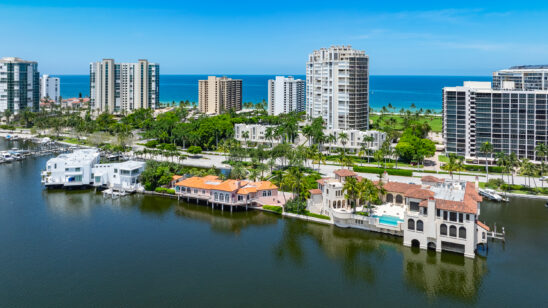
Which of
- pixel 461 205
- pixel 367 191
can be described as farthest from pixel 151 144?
pixel 461 205

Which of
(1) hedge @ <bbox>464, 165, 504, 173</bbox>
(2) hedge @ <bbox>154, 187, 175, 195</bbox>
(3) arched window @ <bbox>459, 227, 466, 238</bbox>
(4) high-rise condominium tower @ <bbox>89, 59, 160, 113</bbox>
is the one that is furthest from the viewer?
(4) high-rise condominium tower @ <bbox>89, 59, 160, 113</bbox>

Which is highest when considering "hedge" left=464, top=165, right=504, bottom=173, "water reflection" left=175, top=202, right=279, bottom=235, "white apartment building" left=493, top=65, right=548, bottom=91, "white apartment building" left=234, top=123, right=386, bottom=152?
"white apartment building" left=493, top=65, right=548, bottom=91

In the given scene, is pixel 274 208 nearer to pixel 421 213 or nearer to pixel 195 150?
pixel 421 213

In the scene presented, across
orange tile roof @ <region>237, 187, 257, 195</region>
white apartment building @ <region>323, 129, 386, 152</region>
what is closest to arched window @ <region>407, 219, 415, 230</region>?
orange tile roof @ <region>237, 187, 257, 195</region>

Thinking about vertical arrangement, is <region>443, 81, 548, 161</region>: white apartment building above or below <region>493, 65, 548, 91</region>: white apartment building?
below

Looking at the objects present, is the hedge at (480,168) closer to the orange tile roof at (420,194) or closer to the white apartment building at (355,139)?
the white apartment building at (355,139)

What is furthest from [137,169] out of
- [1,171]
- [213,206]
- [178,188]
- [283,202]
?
[1,171]

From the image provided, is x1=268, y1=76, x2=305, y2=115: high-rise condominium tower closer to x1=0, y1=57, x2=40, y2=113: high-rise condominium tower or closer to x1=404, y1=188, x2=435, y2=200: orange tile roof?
x1=0, y1=57, x2=40, y2=113: high-rise condominium tower
